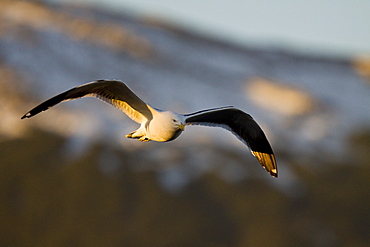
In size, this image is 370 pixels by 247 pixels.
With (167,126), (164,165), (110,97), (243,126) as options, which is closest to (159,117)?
(167,126)

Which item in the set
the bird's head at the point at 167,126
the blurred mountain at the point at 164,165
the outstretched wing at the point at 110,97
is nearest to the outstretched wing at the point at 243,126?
the bird's head at the point at 167,126

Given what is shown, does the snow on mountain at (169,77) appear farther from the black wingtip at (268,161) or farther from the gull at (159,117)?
the gull at (159,117)

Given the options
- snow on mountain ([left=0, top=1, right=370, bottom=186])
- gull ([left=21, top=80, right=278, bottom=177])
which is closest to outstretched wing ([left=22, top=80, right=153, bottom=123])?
gull ([left=21, top=80, right=278, bottom=177])

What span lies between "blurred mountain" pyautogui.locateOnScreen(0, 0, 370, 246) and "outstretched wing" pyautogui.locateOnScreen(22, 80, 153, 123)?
1024 inches

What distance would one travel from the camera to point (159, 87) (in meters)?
54.0

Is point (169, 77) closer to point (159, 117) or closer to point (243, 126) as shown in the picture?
point (243, 126)

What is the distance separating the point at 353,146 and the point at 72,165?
63.7 feet

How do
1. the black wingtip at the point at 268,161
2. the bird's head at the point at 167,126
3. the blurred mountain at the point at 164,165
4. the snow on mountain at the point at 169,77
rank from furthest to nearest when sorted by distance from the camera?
the snow on mountain at the point at 169,77, the blurred mountain at the point at 164,165, the black wingtip at the point at 268,161, the bird's head at the point at 167,126

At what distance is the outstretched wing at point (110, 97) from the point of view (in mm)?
11484

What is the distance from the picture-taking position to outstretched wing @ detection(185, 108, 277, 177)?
40.9ft

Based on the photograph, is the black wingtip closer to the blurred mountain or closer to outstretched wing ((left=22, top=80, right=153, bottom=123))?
outstretched wing ((left=22, top=80, right=153, bottom=123))

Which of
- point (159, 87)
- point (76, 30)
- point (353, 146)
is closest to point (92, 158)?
point (159, 87)

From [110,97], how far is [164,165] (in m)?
30.6

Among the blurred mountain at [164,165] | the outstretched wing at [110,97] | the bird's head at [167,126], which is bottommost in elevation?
the bird's head at [167,126]
